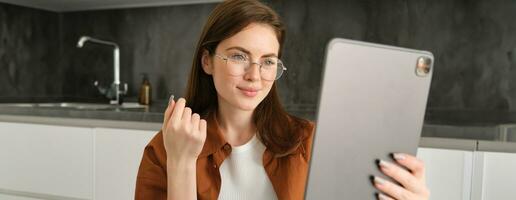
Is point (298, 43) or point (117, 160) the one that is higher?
point (298, 43)

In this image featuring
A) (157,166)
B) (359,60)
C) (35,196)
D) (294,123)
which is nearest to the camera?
(359,60)

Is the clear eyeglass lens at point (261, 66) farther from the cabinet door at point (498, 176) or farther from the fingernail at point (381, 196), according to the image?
the cabinet door at point (498, 176)

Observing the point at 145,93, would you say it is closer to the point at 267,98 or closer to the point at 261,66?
the point at 267,98

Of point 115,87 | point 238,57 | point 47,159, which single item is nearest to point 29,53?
point 115,87

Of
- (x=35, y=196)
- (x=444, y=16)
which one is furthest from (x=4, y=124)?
(x=444, y=16)

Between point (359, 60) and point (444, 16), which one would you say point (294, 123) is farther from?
point (444, 16)

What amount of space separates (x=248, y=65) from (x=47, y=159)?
108 centimetres

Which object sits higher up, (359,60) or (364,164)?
(359,60)

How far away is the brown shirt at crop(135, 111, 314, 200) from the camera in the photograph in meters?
0.84

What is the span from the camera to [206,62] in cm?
86

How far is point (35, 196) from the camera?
5.15 feet

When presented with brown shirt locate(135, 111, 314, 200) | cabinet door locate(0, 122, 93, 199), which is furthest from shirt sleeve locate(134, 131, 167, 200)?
cabinet door locate(0, 122, 93, 199)

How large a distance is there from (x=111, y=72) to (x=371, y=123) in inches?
73.4

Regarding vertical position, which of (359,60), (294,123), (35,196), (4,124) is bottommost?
(35,196)
